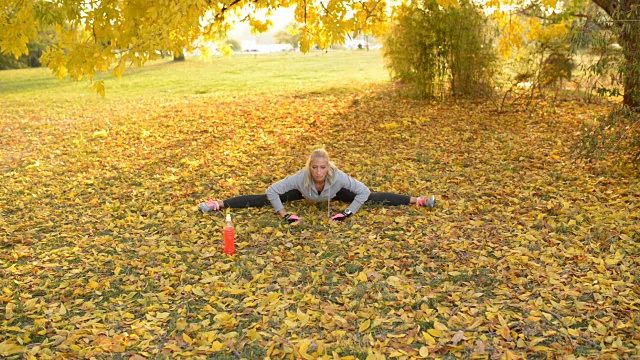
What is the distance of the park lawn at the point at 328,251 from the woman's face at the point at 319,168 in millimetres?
476

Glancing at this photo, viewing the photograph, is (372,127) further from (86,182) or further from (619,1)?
(86,182)

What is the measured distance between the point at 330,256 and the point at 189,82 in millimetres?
16833

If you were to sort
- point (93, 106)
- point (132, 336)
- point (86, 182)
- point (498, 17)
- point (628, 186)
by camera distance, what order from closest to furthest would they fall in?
point (132, 336)
point (628, 186)
point (86, 182)
point (498, 17)
point (93, 106)

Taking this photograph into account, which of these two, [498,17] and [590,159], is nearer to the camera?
[590,159]

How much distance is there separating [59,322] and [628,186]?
588 cm

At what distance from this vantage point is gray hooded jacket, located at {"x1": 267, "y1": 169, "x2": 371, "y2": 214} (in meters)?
5.73

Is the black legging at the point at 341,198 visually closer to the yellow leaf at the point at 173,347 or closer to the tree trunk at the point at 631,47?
the yellow leaf at the point at 173,347

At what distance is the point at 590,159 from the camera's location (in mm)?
6891

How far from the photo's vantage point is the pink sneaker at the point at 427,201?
5.88 metres

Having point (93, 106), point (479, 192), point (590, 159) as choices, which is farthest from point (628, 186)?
point (93, 106)

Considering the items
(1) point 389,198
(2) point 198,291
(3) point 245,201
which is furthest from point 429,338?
(3) point 245,201

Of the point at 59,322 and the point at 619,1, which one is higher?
the point at 619,1

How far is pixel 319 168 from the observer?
5488mm

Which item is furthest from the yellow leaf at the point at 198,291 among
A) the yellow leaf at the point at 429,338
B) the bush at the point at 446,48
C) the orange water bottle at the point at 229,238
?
the bush at the point at 446,48
